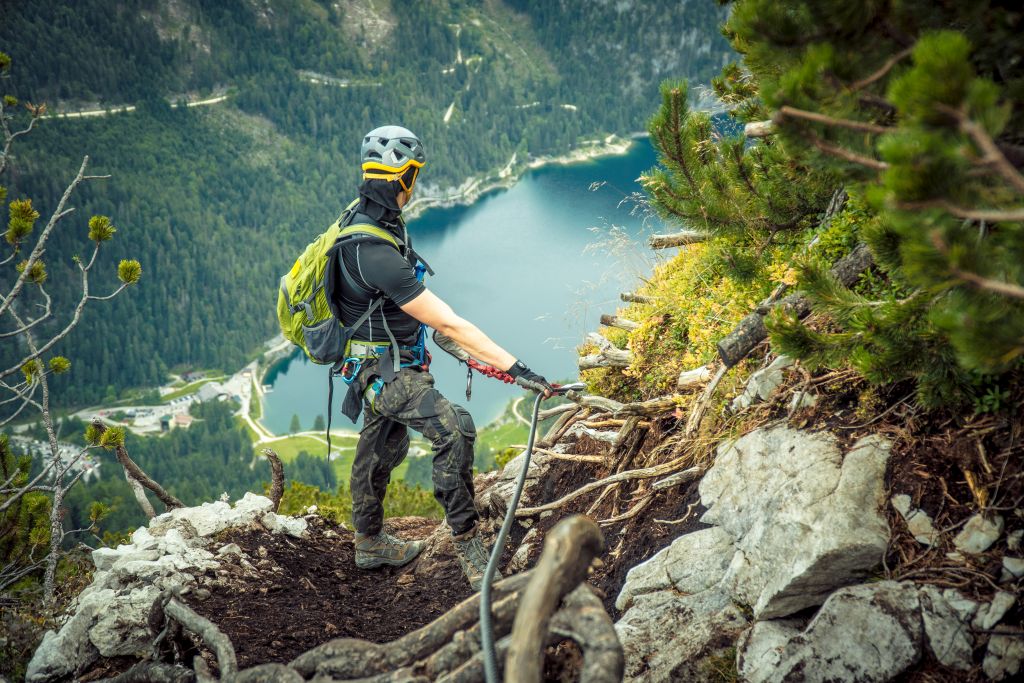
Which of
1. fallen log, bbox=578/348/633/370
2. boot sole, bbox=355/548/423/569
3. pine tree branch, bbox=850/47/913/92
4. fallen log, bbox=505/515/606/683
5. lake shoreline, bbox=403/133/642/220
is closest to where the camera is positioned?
fallen log, bbox=505/515/606/683

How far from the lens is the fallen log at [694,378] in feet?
18.7

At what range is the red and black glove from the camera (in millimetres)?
4754

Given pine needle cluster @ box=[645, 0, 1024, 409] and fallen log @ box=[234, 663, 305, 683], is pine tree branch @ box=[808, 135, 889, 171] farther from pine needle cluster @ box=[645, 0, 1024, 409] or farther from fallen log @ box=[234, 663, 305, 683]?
fallen log @ box=[234, 663, 305, 683]

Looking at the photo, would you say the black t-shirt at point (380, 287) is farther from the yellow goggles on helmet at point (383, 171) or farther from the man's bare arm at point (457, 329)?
the yellow goggles on helmet at point (383, 171)

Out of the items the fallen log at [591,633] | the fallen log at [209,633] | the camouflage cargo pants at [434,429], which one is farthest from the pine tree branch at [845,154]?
the fallen log at [209,633]

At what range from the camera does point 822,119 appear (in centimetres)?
260

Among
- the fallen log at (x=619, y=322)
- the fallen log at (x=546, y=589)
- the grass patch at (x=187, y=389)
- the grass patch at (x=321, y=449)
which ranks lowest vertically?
the grass patch at (x=187, y=389)

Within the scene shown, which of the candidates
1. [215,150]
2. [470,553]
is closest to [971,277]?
[470,553]

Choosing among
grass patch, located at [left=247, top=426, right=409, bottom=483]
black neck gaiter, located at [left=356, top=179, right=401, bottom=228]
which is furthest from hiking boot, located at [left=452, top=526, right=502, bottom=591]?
grass patch, located at [left=247, top=426, right=409, bottom=483]

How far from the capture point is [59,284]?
5374 inches

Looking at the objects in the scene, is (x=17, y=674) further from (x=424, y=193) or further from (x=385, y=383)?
(x=424, y=193)

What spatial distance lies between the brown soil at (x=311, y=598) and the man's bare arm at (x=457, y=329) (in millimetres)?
2029

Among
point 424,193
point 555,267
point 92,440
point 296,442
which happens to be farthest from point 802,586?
point 424,193

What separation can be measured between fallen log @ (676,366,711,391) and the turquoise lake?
121 feet
